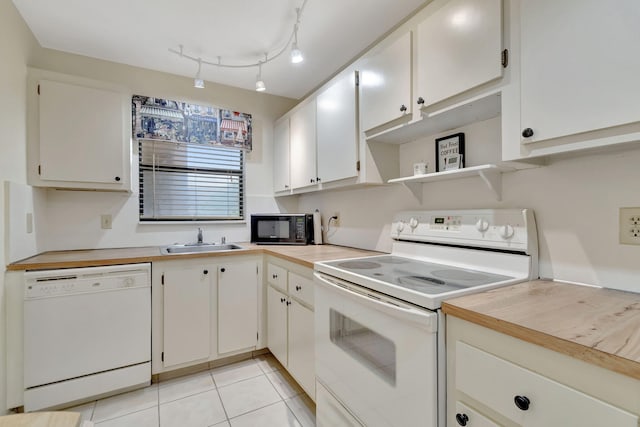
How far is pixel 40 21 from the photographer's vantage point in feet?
6.03

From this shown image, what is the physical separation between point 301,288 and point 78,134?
188 cm

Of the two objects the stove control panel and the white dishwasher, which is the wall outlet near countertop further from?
the white dishwasher

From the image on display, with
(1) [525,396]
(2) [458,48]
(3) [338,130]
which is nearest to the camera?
(1) [525,396]

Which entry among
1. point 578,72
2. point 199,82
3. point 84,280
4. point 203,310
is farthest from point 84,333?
point 578,72

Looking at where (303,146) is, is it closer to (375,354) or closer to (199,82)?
(199,82)

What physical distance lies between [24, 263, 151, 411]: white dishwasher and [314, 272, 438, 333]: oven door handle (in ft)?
4.36

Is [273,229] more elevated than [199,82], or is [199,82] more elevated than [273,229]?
[199,82]

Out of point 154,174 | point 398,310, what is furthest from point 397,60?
point 154,174

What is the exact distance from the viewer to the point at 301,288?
1.78m

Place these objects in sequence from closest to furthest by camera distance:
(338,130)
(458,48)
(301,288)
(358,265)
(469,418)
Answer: (469,418) < (458,48) < (358,265) < (301,288) < (338,130)

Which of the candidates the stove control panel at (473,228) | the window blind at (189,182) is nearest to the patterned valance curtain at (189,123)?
the window blind at (189,182)

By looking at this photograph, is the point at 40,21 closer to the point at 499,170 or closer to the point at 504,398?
the point at 499,170

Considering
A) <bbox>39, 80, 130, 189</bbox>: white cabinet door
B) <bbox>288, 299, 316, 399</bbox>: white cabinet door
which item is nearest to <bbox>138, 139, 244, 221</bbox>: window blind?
<bbox>39, 80, 130, 189</bbox>: white cabinet door

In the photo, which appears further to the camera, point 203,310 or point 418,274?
point 203,310
